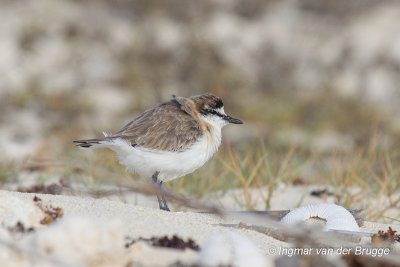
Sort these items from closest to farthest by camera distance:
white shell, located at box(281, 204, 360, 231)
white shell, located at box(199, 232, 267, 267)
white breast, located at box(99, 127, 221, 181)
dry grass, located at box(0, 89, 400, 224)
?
1. white shell, located at box(199, 232, 267, 267)
2. white shell, located at box(281, 204, 360, 231)
3. white breast, located at box(99, 127, 221, 181)
4. dry grass, located at box(0, 89, 400, 224)

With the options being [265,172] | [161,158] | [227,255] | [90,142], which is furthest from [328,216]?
[265,172]

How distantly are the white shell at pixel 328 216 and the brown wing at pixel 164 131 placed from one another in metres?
1.02

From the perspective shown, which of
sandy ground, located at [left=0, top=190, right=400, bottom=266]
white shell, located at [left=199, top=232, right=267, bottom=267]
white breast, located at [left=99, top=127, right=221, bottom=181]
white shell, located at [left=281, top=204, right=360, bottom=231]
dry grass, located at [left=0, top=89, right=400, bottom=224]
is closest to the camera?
sandy ground, located at [left=0, top=190, right=400, bottom=266]

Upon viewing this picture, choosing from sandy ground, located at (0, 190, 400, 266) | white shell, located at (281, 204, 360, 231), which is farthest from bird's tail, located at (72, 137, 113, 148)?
white shell, located at (281, 204, 360, 231)

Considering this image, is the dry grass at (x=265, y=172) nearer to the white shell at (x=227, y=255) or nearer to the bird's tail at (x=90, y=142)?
the bird's tail at (x=90, y=142)

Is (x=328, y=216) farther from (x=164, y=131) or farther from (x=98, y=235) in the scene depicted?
(x=98, y=235)

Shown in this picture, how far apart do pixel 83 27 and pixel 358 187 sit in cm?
1087

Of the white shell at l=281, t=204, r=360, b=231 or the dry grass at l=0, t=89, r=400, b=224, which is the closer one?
the white shell at l=281, t=204, r=360, b=231

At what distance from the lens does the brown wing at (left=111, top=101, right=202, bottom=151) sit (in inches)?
184

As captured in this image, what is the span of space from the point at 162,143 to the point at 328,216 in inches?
52.2

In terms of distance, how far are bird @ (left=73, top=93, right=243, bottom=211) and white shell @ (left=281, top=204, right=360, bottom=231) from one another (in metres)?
0.95

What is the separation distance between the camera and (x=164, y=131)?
15.5 feet

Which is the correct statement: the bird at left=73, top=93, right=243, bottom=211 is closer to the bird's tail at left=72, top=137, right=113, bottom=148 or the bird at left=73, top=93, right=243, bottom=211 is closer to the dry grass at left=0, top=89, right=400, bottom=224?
the bird's tail at left=72, top=137, right=113, bottom=148

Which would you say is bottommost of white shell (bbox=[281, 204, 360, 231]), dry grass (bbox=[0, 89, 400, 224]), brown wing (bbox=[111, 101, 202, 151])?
dry grass (bbox=[0, 89, 400, 224])
